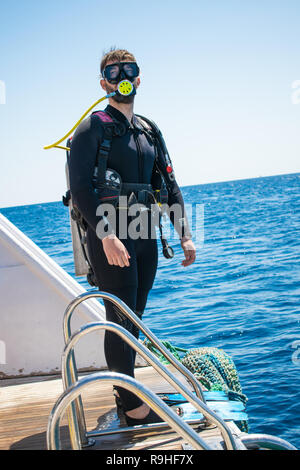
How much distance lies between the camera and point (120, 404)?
8.61ft

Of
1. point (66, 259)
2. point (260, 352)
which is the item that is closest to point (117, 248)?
point (260, 352)

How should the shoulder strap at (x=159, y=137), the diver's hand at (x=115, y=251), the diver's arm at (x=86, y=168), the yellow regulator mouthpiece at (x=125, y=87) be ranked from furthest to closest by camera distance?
the shoulder strap at (x=159, y=137) → the yellow regulator mouthpiece at (x=125, y=87) → the diver's arm at (x=86, y=168) → the diver's hand at (x=115, y=251)

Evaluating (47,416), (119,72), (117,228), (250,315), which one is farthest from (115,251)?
(250,315)

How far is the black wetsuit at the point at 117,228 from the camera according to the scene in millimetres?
2273

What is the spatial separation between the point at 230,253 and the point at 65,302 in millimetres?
12536

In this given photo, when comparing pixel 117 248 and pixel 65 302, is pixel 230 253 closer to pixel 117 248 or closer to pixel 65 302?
pixel 65 302

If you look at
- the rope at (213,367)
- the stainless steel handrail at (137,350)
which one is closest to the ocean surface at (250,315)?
the rope at (213,367)

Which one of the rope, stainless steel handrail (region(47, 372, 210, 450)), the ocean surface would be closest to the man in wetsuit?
stainless steel handrail (region(47, 372, 210, 450))

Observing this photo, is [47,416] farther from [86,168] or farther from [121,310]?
[86,168]

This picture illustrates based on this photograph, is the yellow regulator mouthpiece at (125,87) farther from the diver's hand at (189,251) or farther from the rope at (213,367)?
the rope at (213,367)

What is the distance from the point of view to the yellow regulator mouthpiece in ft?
7.86

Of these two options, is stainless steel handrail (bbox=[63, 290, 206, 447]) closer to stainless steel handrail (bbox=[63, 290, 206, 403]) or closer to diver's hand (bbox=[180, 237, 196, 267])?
stainless steel handrail (bbox=[63, 290, 206, 403])

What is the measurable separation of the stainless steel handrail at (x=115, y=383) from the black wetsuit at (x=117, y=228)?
2.88ft
